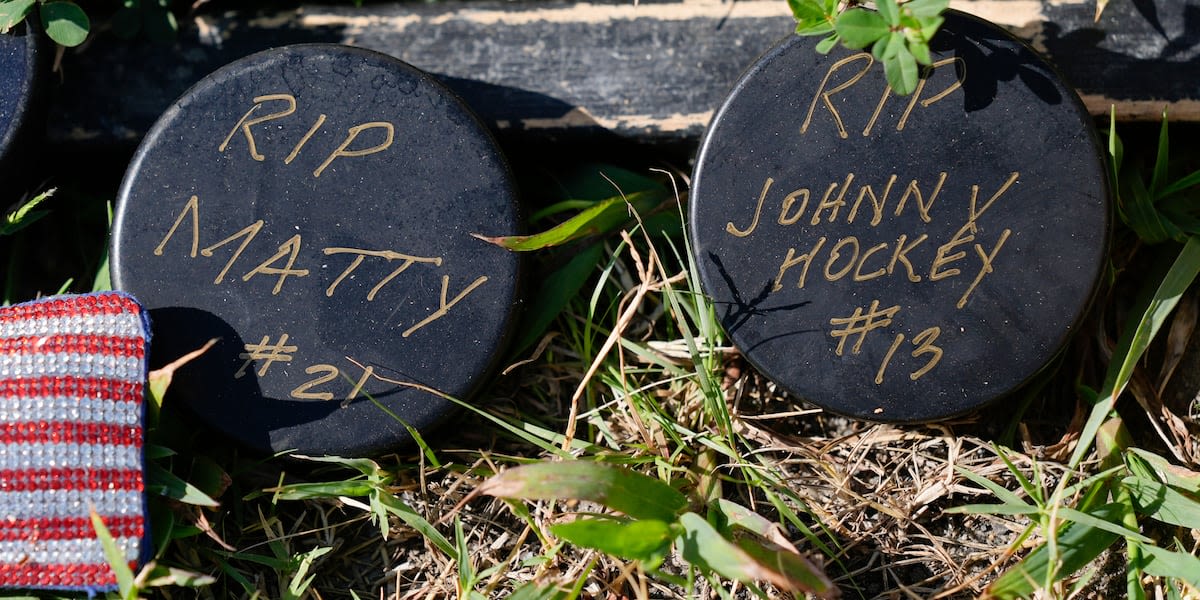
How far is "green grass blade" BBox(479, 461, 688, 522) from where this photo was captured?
3.24 feet

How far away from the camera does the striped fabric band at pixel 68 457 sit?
3.43ft

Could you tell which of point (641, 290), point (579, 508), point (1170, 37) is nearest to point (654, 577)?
point (579, 508)

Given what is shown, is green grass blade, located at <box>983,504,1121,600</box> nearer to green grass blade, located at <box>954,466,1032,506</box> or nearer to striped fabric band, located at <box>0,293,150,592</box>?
green grass blade, located at <box>954,466,1032,506</box>

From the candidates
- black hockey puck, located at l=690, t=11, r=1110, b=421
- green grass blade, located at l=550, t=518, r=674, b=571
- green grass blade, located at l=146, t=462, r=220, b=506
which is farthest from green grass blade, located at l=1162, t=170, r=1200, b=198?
green grass blade, located at l=146, t=462, r=220, b=506

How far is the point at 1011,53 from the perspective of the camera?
1.10 meters

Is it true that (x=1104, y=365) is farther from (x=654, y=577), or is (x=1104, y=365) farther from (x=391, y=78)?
(x=391, y=78)

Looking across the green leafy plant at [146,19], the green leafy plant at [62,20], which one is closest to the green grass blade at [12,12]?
the green leafy plant at [62,20]

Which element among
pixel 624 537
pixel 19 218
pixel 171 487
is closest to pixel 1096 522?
pixel 624 537

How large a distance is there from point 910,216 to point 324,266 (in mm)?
673

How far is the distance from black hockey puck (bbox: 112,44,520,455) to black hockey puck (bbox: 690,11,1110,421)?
287mm

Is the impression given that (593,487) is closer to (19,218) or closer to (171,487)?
(171,487)

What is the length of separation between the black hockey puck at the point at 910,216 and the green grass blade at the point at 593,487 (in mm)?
214

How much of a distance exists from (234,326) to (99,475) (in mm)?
211

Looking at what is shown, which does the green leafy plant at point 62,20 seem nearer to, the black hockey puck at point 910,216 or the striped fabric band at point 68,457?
the striped fabric band at point 68,457
